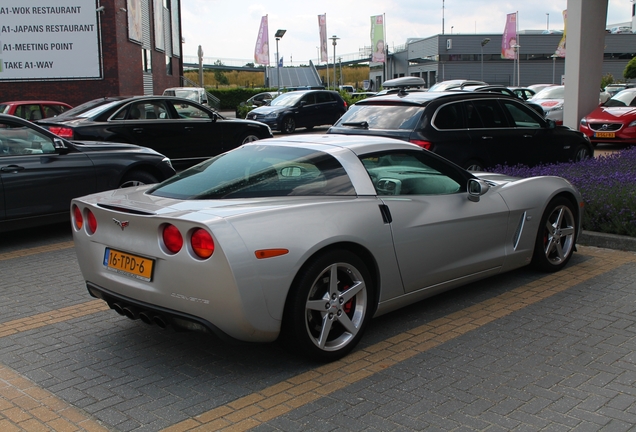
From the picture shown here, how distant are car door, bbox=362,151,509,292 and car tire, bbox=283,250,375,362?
0.44 meters

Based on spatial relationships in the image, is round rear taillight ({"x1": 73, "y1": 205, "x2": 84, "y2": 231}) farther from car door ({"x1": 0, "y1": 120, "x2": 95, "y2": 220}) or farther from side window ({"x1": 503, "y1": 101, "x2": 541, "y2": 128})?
side window ({"x1": 503, "y1": 101, "x2": 541, "y2": 128})

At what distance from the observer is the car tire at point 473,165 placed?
983 cm

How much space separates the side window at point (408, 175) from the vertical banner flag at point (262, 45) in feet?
158

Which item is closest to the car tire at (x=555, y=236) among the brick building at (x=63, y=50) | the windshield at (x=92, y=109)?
the windshield at (x=92, y=109)

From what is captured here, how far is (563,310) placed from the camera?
17.0 feet

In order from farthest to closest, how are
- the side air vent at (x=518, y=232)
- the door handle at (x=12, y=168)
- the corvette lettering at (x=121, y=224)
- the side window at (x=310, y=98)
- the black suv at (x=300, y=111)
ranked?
the side window at (x=310, y=98), the black suv at (x=300, y=111), the door handle at (x=12, y=168), the side air vent at (x=518, y=232), the corvette lettering at (x=121, y=224)

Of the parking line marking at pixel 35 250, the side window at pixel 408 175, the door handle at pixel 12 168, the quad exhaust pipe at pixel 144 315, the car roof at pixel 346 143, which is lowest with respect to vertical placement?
the parking line marking at pixel 35 250

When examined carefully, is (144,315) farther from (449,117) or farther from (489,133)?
(489,133)

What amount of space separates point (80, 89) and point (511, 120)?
797 inches

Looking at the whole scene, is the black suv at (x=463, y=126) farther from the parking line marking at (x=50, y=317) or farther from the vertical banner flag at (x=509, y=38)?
the vertical banner flag at (x=509, y=38)

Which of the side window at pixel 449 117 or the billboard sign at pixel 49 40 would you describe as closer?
the side window at pixel 449 117

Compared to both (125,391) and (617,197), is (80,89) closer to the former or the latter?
(617,197)

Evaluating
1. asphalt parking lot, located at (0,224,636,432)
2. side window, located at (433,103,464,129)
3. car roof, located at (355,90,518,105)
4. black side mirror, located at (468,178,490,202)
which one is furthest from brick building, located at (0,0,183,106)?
black side mirror, located at (468,178,490,202)

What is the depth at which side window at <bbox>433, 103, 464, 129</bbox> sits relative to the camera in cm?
948
